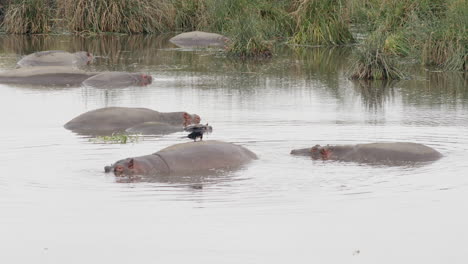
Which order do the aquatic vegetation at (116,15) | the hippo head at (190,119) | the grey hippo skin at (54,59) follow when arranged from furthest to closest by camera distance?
the aquatic vegetation at (116,15), the grey hippo skin at (54,59), the hippo head at (190,119)

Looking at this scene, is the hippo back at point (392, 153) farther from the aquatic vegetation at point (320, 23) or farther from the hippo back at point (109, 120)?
the aquatic vegetation at point (320, 23)

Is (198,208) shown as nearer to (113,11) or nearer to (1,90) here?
(1,90)

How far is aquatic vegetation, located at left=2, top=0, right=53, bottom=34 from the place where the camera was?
25.4 m

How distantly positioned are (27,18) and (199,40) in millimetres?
5074

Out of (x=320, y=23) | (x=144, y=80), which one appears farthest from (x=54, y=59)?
(x=320, y=23)

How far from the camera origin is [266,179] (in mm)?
8344

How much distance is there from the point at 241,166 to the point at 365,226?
6.87 ft

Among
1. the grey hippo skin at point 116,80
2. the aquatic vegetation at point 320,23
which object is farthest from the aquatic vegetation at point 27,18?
the grey hippo skin at point 116,80

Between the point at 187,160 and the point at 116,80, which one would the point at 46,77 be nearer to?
the point at 116,80

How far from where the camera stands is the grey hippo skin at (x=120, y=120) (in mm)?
11094

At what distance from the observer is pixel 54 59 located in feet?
60.5

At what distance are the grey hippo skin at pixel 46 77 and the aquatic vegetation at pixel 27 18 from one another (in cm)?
958

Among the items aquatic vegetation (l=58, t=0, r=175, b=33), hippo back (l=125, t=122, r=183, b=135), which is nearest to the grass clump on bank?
hippo back (l=125, t=122, r=183, b=135)

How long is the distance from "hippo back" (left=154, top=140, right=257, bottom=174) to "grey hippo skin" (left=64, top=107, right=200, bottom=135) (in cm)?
206
